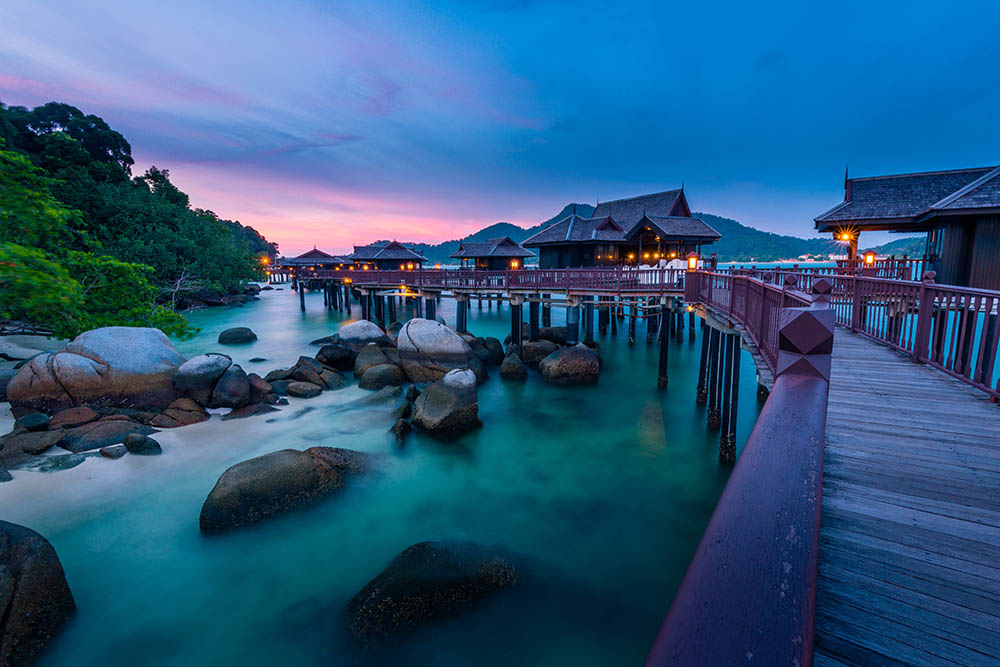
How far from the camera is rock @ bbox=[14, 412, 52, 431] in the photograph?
10.9 metres

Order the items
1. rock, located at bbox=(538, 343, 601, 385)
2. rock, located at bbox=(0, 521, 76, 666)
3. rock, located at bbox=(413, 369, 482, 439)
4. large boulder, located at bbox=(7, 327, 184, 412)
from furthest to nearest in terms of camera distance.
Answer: rock, located at bbox=(538, 343, 601, 385)
rock, located at bbox=(413, 369, 482, 439)
large boulder, located at bbox=(7, 327, 184, 412)
rock, located at bbox=(0, 521, 76, 666)

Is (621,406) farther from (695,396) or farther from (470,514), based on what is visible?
(470,514)

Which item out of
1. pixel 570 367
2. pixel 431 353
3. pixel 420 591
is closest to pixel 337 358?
pixel 431 353

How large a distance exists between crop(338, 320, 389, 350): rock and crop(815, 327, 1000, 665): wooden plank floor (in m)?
21.9

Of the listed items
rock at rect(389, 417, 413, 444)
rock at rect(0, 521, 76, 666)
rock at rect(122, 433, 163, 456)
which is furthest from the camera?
rock at rect(389, 417, 413, 444)

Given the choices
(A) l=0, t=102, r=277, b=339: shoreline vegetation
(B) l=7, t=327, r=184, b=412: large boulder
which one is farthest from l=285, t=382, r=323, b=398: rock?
(A) l=0, t=102, r=277, b=339: shoreline vegetation

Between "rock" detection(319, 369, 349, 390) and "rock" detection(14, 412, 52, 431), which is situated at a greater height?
"rock" detection(14, 412, 52, 431)

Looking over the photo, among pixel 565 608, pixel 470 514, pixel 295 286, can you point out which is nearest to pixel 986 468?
pixel 565 608

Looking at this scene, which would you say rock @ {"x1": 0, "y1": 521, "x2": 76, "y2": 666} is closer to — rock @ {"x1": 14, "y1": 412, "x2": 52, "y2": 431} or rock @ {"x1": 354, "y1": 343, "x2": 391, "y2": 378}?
rock @ {"x1": 14, "y1": 412, "x2": 52, "y2": 431}

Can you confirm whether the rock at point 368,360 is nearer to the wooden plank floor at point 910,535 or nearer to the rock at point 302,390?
the rock at point 302,390

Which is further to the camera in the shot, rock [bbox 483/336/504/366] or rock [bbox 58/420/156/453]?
rock [bbox 483/336/504/366]

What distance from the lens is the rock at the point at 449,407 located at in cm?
1321

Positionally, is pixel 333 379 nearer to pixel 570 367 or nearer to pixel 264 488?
pixel 264 488

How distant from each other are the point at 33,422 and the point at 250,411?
4916mm
